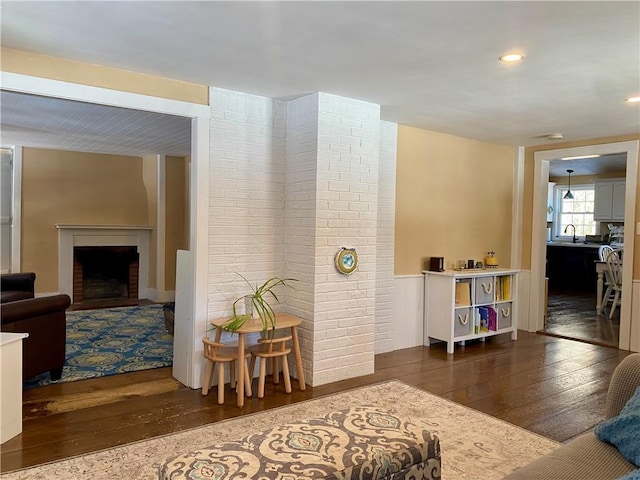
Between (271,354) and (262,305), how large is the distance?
374 millimetres

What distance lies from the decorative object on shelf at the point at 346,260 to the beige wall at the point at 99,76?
158cm

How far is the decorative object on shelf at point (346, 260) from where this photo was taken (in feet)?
12.6

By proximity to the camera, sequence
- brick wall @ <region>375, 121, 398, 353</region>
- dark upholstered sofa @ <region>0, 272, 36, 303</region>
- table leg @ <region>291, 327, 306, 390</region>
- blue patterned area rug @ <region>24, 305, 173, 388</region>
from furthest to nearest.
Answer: dark upholstered sofa @ <region>0, 272, 36, 303</region> → brick wall @ <region>375, 121, 398, 353</region> → blue patterned area rug @ <region>24, 305, 173, 388</region> → table leg @ <region>291, 327, 306, 390</region>

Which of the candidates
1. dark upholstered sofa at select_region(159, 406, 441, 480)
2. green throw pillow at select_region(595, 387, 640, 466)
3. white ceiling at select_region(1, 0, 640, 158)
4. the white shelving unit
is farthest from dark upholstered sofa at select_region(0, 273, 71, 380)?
green throw pillow at select_region(595, 387, 640, 466)

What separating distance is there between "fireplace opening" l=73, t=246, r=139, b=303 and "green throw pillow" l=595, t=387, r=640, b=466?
7438 mm

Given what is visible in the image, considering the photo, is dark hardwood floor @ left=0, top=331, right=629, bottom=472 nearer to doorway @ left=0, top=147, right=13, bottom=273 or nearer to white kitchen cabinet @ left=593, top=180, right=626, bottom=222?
doorway @ left=0, top=147, right=13, bottom=273

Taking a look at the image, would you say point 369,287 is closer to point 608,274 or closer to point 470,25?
point 470,25

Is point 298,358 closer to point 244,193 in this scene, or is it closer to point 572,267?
point 244,193

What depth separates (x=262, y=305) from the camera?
361cm

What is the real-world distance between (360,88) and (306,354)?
2.13 metres

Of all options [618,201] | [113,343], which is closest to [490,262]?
[113,343]

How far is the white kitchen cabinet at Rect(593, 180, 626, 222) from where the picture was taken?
9.02 metres

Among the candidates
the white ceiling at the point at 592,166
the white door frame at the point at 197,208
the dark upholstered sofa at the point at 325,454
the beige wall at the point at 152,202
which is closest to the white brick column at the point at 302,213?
the white door frame at the point at 197,208

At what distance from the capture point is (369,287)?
4121mm
